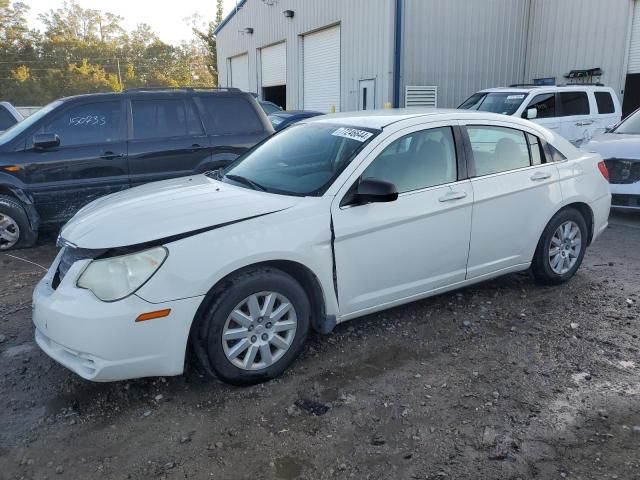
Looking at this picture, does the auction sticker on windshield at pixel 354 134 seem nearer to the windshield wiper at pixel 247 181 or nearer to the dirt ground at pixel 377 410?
the windshield wiper at pixel 247 181

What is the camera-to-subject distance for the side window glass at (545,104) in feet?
35.3

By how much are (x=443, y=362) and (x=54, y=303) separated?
2451 millimetres

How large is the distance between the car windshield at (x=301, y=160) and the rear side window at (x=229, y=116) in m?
2.69

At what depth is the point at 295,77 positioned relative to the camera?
798 inches

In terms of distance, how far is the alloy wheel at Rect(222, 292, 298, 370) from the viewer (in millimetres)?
3232

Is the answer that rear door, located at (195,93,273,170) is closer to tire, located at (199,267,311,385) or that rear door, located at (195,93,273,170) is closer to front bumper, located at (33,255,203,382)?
tire, located at (199,267,311,385)

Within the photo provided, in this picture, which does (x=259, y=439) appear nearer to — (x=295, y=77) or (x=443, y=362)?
(x=443, y=362)

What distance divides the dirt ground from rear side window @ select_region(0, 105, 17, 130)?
6262mm

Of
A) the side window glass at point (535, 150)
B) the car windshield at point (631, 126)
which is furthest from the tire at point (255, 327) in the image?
A: the car windshield at point (631, 126)

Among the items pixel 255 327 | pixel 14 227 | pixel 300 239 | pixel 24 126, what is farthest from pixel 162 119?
pixel 255 327

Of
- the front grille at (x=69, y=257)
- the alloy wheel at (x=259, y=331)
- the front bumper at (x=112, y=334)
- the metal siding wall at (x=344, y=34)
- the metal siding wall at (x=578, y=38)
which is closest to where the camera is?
the front bumper at (x=112, y=334)

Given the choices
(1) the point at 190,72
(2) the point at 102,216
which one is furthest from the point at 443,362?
(1) the point at 190,72

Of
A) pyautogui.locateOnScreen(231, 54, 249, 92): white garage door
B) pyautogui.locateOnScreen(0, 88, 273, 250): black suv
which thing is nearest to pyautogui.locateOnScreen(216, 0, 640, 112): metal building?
pyautogui.locateOnScreen(231, 54, 249, 92): white garage door

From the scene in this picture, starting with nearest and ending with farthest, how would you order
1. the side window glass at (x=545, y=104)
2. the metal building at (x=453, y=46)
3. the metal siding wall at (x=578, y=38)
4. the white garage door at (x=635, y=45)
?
the side window glass at (x=545, y=104), the white garage door at (x=635, y=45), the metal siding wall at (x=578, y=38), the metal building at (x=453, y=46)
